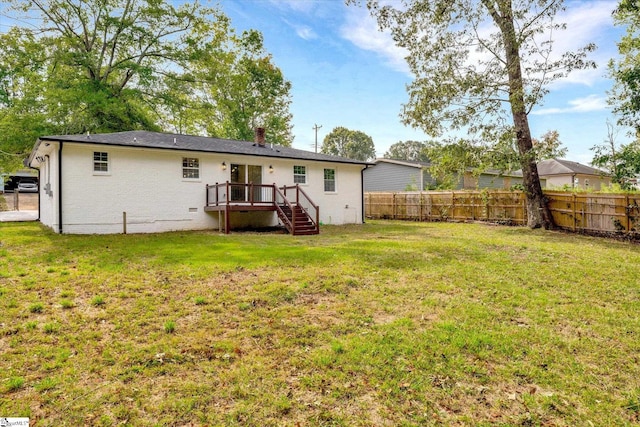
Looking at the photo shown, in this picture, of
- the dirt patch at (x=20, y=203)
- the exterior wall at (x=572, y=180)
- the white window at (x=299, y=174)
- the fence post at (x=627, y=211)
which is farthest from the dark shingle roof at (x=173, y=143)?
the exterior wall at (x=572, y=180)

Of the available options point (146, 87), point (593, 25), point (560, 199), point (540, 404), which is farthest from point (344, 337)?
point (146, 87)

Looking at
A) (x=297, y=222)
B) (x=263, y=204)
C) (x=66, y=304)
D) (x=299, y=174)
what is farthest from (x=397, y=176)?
(x=66, y=304)

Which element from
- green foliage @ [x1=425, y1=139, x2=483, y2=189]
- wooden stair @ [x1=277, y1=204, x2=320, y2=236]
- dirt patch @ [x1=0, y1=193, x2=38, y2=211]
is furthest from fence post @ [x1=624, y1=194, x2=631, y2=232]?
dirt patch @ [x1=0, y1=193, x2=38, y2=211]

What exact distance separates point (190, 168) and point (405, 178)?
17.4 m

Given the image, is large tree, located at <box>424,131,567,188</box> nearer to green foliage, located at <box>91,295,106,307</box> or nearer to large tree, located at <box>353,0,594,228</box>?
large tree, located at <box>353,0,594,228</box>

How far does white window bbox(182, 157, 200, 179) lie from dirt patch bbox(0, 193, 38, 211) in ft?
66.9

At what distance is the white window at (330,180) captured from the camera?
54.7 feet

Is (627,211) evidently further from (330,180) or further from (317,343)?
(317,343)

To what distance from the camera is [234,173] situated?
14656 millimetres

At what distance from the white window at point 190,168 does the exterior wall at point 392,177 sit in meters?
16.0

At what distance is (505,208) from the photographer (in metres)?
16.7

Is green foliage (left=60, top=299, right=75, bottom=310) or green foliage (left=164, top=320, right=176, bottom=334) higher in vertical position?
green foliage (left=60, top=299, right=75, bottom=310)

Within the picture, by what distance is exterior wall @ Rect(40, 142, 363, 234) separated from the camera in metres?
11.3

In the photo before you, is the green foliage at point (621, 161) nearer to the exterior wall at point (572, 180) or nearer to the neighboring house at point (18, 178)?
the exterior wall at point (572, 180)
